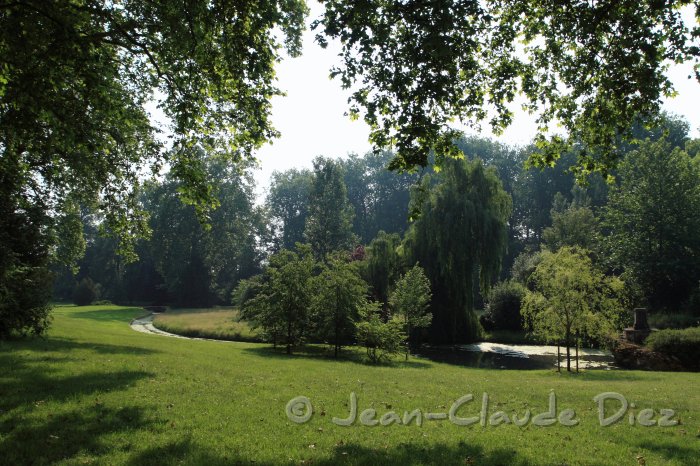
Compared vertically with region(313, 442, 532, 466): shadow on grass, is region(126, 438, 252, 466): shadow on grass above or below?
below

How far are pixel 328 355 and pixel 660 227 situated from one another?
32.5m

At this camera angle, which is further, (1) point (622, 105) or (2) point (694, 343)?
(2) point (694, 343)

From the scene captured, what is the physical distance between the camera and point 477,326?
3119 cm

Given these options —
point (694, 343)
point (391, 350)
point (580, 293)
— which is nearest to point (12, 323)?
point (391, 350)

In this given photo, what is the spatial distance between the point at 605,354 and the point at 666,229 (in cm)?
1662

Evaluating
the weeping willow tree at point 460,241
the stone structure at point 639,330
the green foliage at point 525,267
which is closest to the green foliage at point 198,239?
the weeping willow tree at point 460,241

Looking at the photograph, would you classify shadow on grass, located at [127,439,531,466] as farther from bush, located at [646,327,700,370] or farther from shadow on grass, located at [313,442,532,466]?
bush, located at [646,327,700,370]

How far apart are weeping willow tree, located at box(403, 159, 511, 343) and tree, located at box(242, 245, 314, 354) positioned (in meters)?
10.6

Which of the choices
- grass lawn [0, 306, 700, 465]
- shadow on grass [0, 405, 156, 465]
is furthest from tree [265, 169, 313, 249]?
shadow on grass [0, 405, 156, 465]

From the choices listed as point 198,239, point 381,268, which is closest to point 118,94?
point 381,268

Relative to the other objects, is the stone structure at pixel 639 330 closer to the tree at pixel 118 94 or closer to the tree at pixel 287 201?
the tree at pixel 118 94

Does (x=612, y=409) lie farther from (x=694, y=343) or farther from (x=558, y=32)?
(x=694, y=343)

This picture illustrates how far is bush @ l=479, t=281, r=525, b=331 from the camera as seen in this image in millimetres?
36344

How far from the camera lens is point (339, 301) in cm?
2245
